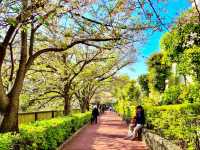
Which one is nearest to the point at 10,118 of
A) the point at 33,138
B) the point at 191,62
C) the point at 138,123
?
the point at 33,138

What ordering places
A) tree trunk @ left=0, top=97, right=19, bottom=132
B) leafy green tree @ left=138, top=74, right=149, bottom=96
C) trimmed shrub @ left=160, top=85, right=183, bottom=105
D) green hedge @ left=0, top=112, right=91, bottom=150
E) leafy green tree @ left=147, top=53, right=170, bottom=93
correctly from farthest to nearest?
leafy green tree @ left=138, top=74, right=149, bottom=96, leafy green tree @ left=147, top=53, right=170, bottom=93, trimmed shrub @ left=160, top=85, right=183, bottom=105, tree trunk @ left=0, top=97, right=19, bottom=132, green hedge @ left=0, top=112, right=91, bottom=150

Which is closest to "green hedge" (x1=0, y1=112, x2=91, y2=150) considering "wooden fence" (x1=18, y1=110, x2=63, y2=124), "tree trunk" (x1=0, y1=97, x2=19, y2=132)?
"tree trunk" (x1=0, y1=97, x2=19, y2=132)

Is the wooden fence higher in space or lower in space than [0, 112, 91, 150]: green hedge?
higher

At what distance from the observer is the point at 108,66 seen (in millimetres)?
37688

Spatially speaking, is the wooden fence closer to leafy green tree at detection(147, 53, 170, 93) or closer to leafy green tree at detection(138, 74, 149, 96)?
leafy green tree at detection(147, 53, 170, 93)

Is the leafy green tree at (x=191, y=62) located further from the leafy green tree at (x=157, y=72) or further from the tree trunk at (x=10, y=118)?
the leafy green tree at (x=157, y=72)

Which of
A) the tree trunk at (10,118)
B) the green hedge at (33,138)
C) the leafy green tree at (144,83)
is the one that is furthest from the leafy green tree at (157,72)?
the tree trunk at (10,118)

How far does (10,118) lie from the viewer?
41.0ft

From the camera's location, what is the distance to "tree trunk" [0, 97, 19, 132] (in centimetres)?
1233

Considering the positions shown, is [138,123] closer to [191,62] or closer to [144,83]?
[191,62]

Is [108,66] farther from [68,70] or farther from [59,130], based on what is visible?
[59,130]

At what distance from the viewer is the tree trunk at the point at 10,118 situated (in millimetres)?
12328

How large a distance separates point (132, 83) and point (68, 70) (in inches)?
1804

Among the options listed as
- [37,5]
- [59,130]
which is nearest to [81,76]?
[59,130]
